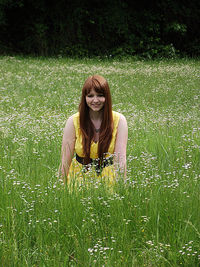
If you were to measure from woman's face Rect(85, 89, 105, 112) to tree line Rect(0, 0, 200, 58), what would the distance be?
2570 centimetres

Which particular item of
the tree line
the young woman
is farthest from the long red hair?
the tree line

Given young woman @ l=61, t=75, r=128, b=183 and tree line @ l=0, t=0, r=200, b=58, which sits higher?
tree line @ l=0, t=0, r=200, b=58

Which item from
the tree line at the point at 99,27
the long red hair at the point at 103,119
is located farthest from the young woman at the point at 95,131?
the tree line at the point at 99,27

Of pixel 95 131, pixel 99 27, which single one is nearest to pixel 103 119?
pixel 95 131

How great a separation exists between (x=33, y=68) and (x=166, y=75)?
661cm

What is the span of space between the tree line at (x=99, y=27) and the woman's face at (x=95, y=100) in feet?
84.3

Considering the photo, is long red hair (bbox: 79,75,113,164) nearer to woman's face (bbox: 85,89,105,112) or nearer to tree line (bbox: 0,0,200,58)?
woman's face (bbox: 85,89,105,112)

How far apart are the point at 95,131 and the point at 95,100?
429mm

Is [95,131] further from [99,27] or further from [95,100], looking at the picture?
[99,27]

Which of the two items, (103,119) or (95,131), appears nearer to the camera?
(103,119)

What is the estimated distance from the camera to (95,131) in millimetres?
4918

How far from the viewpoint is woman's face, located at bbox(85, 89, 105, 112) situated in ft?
15.4

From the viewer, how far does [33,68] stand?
20.3m

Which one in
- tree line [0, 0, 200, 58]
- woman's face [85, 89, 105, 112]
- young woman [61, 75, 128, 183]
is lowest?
young woman [61, 75, 128, 183]
